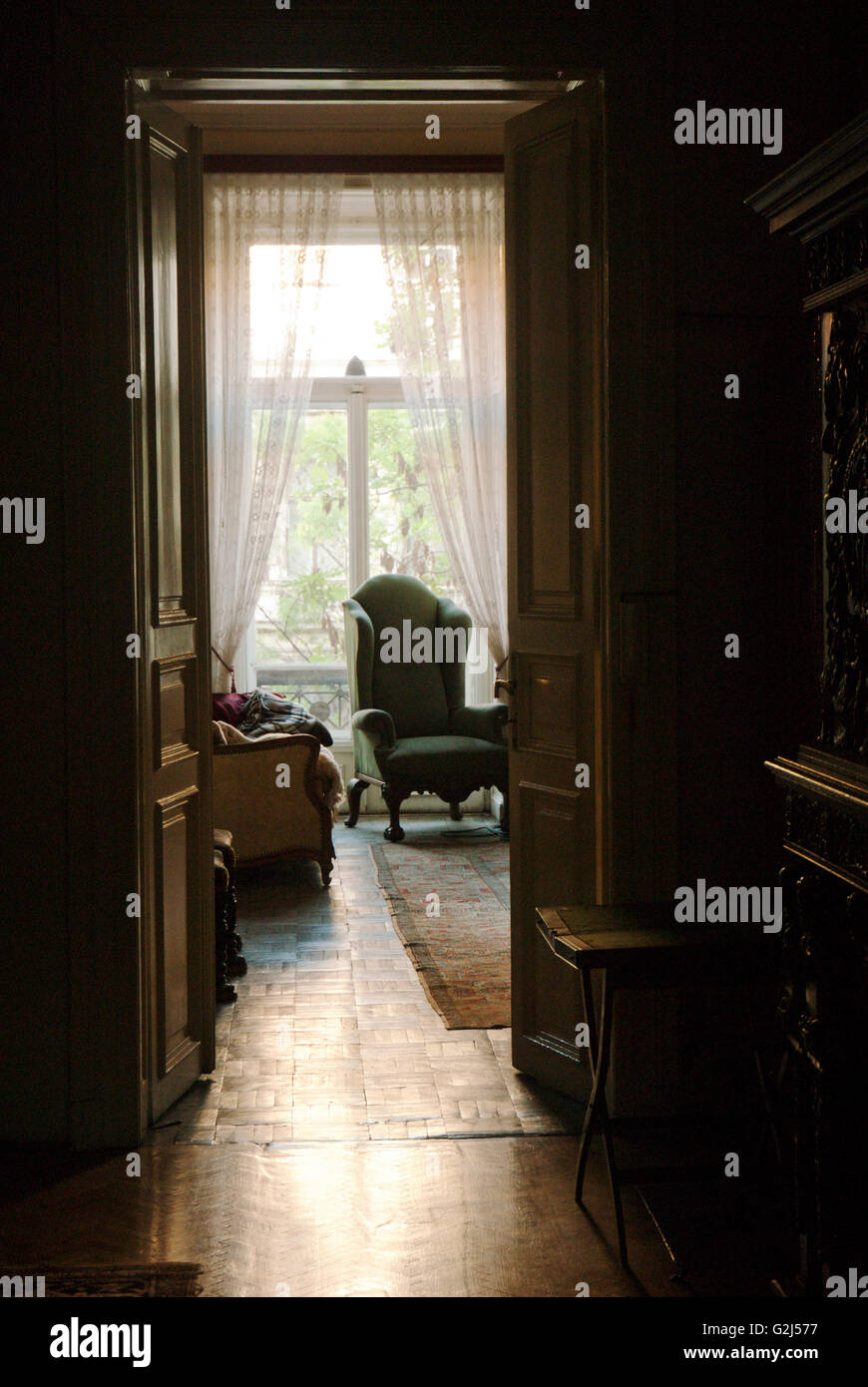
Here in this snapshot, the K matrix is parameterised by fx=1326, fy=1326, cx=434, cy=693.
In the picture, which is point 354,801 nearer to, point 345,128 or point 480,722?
point 480,722

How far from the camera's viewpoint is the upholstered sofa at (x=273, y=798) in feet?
19.7

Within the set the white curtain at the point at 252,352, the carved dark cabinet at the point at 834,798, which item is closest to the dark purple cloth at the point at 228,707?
the white curtain at the point at 252,352

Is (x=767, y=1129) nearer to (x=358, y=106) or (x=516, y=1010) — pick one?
(x=516, y=1010)

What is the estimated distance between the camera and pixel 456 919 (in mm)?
5598

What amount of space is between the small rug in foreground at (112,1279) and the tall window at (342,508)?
5389 mm

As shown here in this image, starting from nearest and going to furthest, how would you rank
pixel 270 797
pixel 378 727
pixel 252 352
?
pixel 270 797, pixel 378 727, pixel 252 352

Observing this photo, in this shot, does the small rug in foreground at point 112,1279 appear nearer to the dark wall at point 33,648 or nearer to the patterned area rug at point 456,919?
the dark wall at point 33,648

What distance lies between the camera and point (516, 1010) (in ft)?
12.3

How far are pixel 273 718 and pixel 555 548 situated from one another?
134 inches

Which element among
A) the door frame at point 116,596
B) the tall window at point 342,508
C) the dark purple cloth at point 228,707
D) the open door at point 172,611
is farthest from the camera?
the tall window at point 342,508

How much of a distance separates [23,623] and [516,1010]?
1715 millimetres

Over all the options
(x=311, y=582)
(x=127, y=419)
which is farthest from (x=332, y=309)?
(x=127, y=419)

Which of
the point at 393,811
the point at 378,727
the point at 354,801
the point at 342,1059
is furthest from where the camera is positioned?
the point at 354,801

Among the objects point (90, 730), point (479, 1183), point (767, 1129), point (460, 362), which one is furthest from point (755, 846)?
point (460, 362)
